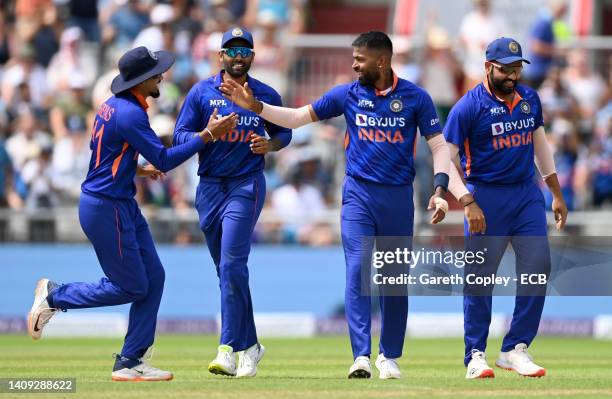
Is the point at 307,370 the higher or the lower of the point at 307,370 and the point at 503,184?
the lower

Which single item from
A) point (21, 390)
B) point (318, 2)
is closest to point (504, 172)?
point (21, 390)

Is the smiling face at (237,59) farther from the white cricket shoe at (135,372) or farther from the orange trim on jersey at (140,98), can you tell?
the white cricket shoe at (135,372)

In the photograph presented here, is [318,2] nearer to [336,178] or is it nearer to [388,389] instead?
[336,178]

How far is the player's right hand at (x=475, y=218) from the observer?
420 inches

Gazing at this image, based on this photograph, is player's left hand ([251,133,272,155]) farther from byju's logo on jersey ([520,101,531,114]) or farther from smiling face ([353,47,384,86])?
byju's logo on jersey ([520,101,531,114])

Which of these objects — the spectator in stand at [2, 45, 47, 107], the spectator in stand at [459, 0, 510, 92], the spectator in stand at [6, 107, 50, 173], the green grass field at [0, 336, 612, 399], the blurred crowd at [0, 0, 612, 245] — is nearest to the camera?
the green grass field at [0, 336, 612, 399]

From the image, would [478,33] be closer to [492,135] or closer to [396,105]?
[492,135]

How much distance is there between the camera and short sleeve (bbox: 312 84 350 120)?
10828 mm

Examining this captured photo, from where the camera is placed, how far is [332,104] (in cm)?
1085

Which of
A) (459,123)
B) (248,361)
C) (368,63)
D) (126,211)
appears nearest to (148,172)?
(126,211)

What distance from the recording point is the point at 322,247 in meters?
18.6

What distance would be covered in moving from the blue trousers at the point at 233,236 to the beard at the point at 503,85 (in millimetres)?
1941

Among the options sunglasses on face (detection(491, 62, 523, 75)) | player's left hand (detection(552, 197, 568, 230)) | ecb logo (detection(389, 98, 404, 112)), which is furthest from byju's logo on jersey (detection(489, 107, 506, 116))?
player's left hand (detection(552, 197, 568, 230))

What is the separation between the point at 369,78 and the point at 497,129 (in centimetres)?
105
